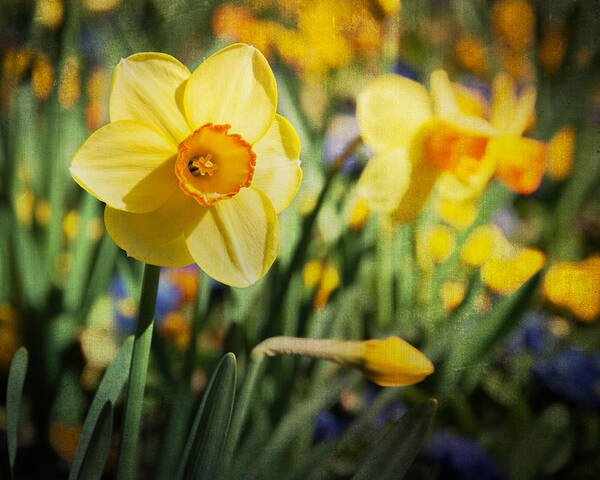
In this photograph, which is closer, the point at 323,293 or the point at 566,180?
the point at 323,293

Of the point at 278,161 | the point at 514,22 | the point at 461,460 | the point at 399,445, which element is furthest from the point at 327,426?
the point at 514,22

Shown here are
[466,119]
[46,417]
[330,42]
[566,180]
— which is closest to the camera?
[466,119]

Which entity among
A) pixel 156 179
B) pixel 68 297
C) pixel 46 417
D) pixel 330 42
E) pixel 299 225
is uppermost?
pixel 330 42

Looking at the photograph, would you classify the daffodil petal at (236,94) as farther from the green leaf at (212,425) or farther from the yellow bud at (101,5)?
the yellow bud at (101,5)

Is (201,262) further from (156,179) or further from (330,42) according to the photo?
(330,42)

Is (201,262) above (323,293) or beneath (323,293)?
above

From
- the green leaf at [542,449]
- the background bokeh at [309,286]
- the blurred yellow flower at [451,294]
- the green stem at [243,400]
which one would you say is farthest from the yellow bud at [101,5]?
the green leaf at [542,449]

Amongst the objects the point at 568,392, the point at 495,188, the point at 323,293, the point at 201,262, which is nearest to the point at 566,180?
the point at 495,188

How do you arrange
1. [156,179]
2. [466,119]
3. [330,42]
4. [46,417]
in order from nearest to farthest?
[156,179] < [466,119] < [46,417] < [330,42]
